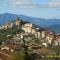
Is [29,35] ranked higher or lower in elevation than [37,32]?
higher

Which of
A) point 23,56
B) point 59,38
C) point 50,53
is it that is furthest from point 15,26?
point 23,56

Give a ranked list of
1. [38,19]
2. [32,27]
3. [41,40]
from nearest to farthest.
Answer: [41,40] → [32,27] → [38,19]

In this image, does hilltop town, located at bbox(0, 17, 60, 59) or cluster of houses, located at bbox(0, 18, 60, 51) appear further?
cluster of houses, located at bbox(0, 18, 60, 51)

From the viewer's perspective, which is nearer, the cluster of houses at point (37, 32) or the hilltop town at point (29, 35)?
the hilltop town at point (29, 35)

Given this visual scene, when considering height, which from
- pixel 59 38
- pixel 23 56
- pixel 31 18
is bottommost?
pixel 31 18

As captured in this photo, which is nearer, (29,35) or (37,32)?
(29,35)

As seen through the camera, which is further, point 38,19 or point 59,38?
point 38,19

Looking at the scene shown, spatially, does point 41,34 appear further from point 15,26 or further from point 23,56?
point 23,56

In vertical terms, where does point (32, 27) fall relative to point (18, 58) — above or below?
below

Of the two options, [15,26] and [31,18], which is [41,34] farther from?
[31,18]

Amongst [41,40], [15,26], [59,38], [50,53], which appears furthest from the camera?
[15,26]
